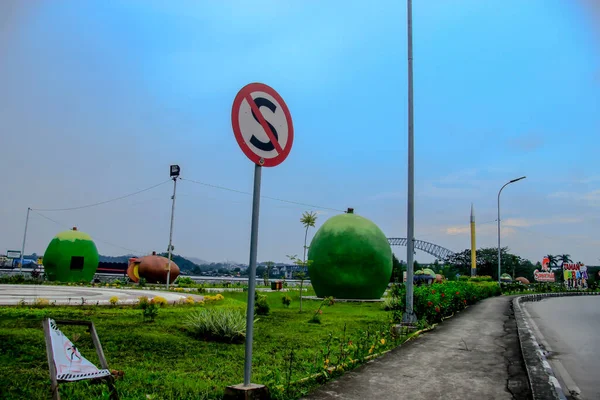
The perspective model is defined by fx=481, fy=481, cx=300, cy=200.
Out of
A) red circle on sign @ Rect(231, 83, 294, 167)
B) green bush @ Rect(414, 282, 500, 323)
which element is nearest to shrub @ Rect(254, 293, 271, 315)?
green bush @ Rect(414, 282, 500, 323)

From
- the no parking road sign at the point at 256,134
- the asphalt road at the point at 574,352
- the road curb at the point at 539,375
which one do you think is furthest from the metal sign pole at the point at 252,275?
the asphalt road at the point at 574,352

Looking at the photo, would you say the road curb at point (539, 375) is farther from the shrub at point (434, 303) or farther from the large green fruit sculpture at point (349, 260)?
the large green fruit sculpture at point (349, 260)

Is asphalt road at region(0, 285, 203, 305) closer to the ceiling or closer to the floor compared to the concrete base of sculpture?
closer to the floor

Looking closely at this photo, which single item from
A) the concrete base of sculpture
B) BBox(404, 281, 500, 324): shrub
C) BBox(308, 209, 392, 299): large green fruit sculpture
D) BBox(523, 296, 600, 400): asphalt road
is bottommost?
BBox(523, 296, 600, 400): asphalt road

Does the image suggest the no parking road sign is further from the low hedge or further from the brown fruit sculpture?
the brown fruit sculpture

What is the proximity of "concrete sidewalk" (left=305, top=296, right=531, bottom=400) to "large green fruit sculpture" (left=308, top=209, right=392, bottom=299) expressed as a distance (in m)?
12.4

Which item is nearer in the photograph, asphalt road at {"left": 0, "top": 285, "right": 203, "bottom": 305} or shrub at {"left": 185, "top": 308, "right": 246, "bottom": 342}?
shrub at {"left": 185, "top": 308, "right": 246, "bottom": 342}

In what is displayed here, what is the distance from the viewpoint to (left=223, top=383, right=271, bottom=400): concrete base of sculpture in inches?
178

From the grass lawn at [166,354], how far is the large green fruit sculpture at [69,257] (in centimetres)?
2265

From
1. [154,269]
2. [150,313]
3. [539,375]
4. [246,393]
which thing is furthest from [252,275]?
[154,269]

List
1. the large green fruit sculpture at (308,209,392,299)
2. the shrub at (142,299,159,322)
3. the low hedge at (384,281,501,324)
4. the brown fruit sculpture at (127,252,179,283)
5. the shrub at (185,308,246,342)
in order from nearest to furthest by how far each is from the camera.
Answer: the shrub at (185,308,246,342) < the shrub at (142,299,159,322) < the low hedge at (384,281,501,324) < the large green fruit sculpture at (308,209,392,299) < the brown fruit sculpture at (127,252,179,283)

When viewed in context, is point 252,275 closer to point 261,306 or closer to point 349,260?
point 261,306

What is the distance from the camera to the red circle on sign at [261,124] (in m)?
4.50

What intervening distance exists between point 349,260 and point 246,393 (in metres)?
19.1
